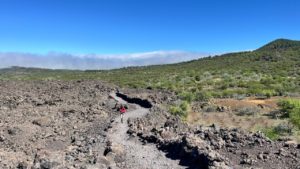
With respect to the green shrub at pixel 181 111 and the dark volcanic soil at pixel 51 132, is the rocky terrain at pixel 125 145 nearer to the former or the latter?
the dark volcanic soil at pixel 51 132

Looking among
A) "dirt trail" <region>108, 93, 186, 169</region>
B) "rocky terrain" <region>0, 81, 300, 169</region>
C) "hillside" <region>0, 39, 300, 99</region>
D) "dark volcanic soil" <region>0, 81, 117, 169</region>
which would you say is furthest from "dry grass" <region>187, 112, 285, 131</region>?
"hillside" <region>0, 39, 300, 99</region>

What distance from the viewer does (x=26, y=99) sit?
39812 mm

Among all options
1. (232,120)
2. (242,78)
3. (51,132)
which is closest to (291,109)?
(232,120)

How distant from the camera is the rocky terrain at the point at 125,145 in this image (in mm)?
16766

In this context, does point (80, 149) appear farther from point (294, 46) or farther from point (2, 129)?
point (294, 46)

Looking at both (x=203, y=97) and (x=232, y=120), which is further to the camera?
(x=203, y=97)

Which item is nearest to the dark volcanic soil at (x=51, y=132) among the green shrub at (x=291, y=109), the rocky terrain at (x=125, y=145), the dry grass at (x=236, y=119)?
the rocky terrain at (x=125, y=145)

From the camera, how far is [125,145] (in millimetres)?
20875

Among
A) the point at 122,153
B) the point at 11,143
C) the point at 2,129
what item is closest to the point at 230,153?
the point at 122,153

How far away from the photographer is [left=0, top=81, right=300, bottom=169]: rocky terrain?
16766 mm

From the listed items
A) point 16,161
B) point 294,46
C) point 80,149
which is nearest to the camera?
point 16,161

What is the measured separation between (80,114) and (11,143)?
33.4 feet

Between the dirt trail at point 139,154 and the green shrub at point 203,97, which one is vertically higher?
the green shrub at point 203,97

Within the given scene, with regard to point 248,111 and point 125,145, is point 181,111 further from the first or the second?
point 125,145
